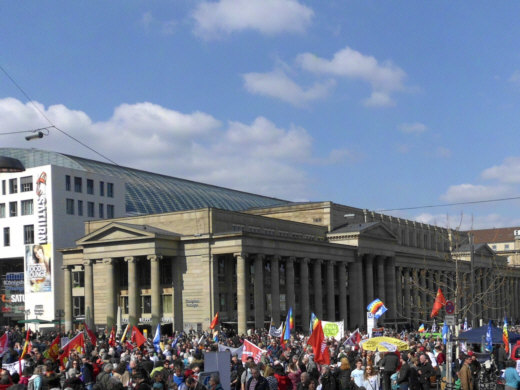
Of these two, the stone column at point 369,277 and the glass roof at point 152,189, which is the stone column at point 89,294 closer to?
the glass roof at point 152,189

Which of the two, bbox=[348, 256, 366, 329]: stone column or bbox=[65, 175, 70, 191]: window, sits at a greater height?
bbox=[65, 175, 70, 191]: window

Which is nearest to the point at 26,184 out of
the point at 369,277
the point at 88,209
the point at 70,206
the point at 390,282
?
the point at 70,206

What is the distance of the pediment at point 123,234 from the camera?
71.4m

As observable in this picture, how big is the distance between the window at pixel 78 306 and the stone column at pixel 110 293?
25.2 ft

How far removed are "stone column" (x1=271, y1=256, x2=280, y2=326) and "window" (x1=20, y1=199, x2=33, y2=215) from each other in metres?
26.9

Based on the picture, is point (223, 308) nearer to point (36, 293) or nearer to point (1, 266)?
point (36, 293)

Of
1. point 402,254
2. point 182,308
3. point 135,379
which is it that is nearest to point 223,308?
point 182,308

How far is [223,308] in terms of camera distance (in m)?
74.5

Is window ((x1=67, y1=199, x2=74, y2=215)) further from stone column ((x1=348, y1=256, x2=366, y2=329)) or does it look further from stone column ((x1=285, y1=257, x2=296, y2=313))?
stone column ((x1=348, y1=256, x2=366, y2=329))

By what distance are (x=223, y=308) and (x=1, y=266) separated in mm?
28996

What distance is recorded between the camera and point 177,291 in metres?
74.2

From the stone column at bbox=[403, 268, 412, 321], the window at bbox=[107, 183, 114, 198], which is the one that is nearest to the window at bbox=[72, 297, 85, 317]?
the window at bbox=[107, 183, 114, 198]

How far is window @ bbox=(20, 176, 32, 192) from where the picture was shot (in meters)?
84.1

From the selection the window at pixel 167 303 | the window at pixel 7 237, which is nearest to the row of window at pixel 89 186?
the window at pixel 7 237
